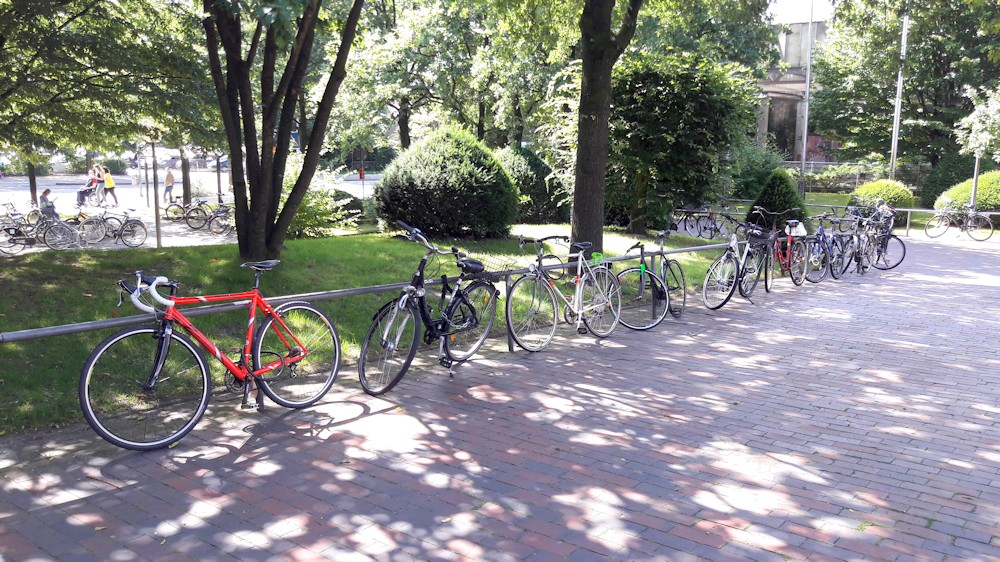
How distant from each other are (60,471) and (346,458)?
5.40 ft

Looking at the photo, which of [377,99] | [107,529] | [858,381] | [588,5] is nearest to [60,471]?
[107,529]

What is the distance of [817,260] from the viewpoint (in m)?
13.3

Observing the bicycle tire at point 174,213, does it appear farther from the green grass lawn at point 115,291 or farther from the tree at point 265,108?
the tree at point 265,108

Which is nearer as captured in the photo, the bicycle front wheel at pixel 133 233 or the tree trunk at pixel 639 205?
the tree trunk at pixel 639 205

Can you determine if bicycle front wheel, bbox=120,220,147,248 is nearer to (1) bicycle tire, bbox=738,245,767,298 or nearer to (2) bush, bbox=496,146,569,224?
(2) bush, bbox=496,146,569,224

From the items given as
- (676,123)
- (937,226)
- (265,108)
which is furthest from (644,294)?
(937,226)

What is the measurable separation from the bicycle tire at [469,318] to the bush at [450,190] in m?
5.39

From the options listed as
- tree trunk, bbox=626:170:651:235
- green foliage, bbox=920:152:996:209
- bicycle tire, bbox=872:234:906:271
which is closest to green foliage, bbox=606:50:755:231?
tree trunk, bbox=626:170:651:235

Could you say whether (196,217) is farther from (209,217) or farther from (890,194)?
(890,194)

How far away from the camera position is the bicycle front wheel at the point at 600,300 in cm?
862

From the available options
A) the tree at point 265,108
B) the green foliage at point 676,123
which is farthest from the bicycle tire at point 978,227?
the tree at point 265,108

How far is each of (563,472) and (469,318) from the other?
258 centimetres

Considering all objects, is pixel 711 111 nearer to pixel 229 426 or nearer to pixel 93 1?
pixel 93 1

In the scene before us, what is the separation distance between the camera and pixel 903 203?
25062 mm
